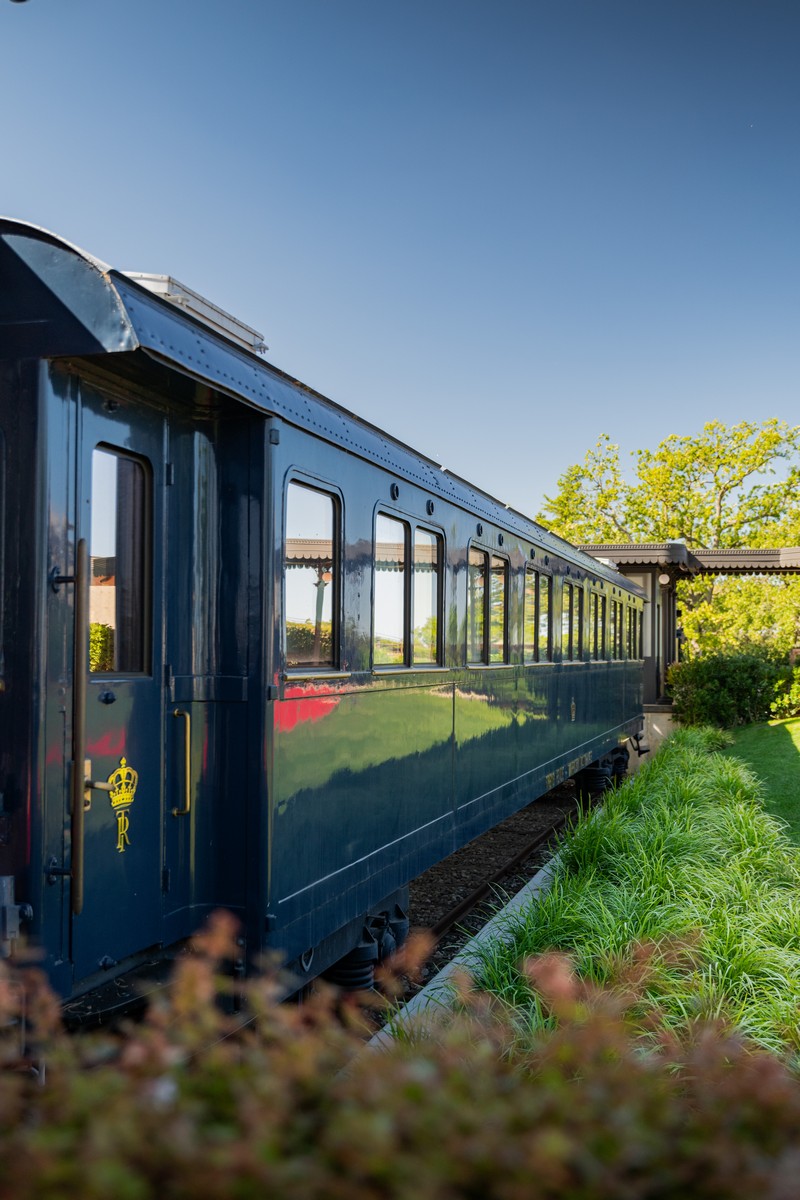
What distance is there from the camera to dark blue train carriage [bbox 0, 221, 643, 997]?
12.4ft

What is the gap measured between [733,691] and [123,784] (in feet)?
68.3

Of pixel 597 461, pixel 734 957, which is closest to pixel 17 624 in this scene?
pixel 734 957

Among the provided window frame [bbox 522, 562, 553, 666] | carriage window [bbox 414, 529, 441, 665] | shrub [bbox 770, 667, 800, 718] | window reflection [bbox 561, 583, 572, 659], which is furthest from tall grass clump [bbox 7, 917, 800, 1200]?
shrub [bbox 770, 667, 800, 718]

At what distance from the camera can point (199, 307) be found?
5.06m

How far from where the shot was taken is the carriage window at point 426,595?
22.4 feet

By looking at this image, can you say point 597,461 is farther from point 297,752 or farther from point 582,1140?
point 582,1140

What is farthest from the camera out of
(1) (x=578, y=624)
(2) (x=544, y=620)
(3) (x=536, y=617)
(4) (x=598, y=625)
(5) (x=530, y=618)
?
(4) (x=598, y=625)

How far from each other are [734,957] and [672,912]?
0.87 m

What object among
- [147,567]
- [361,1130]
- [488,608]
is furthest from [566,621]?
[361,1130]

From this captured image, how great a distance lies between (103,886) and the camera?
4055 millimetres

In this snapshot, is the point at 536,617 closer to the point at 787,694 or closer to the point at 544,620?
the point at 544,620

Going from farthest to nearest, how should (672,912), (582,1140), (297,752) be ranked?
1. (672,912)
2. (297,752)
3. (582,1140)

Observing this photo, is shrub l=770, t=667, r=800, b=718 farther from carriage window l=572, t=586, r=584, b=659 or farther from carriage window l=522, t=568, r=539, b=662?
carriage window l=522, t=568, r=539, b=662

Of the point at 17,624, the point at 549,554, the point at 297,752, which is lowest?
the point at 297,752
